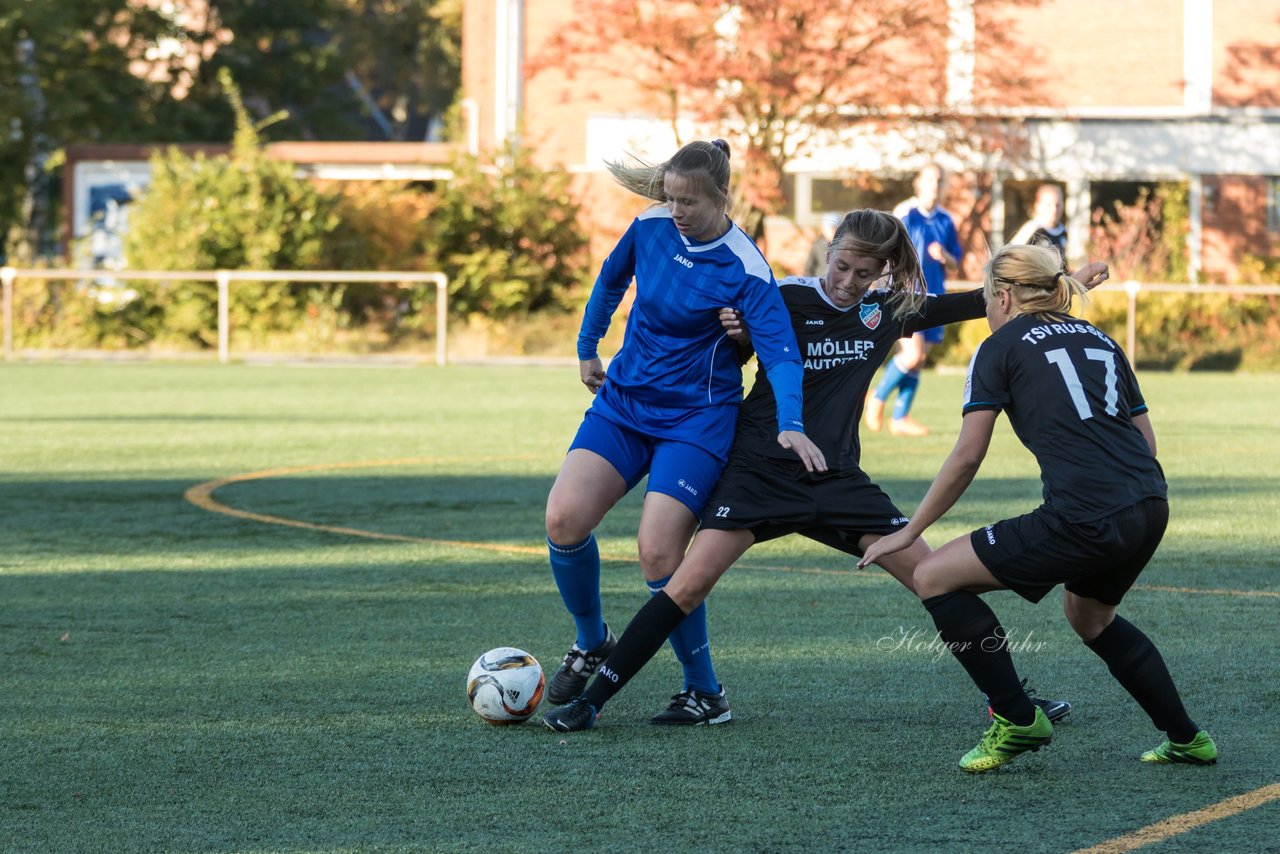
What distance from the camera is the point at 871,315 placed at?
548cm

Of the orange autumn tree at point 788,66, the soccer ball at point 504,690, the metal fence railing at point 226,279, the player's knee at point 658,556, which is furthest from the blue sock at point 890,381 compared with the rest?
the orange autumn tree at point 788,66

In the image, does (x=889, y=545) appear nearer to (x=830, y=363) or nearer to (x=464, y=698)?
(x=830, y=363)

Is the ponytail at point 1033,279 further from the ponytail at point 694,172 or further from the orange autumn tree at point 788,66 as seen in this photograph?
the orange autumn tree at point 788,66

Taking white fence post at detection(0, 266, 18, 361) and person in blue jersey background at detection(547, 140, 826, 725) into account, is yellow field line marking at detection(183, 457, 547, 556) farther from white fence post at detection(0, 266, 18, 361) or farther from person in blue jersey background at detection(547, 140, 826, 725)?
white fence post at detection(0, 266, 18, 361)

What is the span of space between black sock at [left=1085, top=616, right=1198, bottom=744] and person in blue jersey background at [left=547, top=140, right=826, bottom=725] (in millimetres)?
1078

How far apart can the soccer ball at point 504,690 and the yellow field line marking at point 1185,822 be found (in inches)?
75.7

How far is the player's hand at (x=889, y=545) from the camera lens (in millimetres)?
4801

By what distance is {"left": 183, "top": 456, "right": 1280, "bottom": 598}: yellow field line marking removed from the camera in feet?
26.4

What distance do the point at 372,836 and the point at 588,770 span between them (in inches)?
32.3

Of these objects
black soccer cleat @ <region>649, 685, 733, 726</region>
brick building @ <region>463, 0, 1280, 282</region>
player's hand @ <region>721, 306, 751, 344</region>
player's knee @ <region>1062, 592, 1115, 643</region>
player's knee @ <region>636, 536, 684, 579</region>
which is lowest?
black soccer cleat @ <region>649, 685, 733, 726</region>

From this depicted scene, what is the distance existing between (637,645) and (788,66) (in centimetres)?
2096

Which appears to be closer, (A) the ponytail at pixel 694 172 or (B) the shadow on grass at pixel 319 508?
(A) the ponytail at pixel 694 172

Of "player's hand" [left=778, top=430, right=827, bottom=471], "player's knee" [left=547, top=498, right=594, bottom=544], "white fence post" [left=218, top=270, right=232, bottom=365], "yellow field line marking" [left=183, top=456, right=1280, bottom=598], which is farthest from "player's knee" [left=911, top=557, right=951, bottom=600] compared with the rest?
"white fence post" [left=218, top=270, right=232, bottom=365]

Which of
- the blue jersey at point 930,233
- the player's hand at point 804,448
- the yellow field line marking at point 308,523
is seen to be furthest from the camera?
the blue jersey at point 930,233
